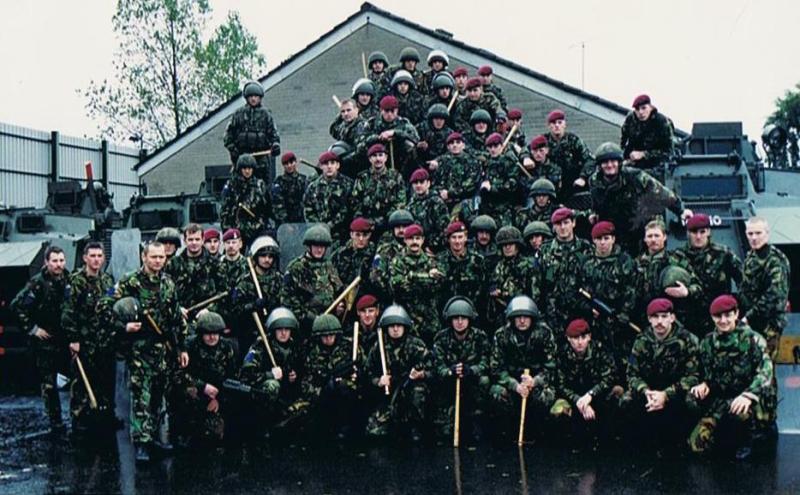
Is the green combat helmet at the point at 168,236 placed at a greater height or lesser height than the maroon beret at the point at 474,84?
lesser

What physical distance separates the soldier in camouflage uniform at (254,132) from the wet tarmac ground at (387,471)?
5.59 meters

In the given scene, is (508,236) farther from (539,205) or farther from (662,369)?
(662,369)

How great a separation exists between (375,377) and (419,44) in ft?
46.3

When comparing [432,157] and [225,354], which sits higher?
[432,157]

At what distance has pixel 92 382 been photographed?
1061cm

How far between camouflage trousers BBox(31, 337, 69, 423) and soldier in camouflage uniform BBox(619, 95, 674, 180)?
648 cm

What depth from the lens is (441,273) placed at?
34.2 ft

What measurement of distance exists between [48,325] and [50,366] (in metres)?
0.45

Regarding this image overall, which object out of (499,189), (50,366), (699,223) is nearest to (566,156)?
(499,189)

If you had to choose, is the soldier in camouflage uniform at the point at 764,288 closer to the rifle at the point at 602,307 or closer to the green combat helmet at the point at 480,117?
the rifle at the point at 602,307

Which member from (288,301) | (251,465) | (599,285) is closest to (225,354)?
(288,301)

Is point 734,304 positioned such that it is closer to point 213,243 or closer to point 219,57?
point 213,243

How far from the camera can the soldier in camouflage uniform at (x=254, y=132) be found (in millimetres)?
14336

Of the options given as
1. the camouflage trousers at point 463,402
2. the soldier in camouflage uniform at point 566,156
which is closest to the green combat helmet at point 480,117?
the soldier in camouflage uniform at point 566,156
